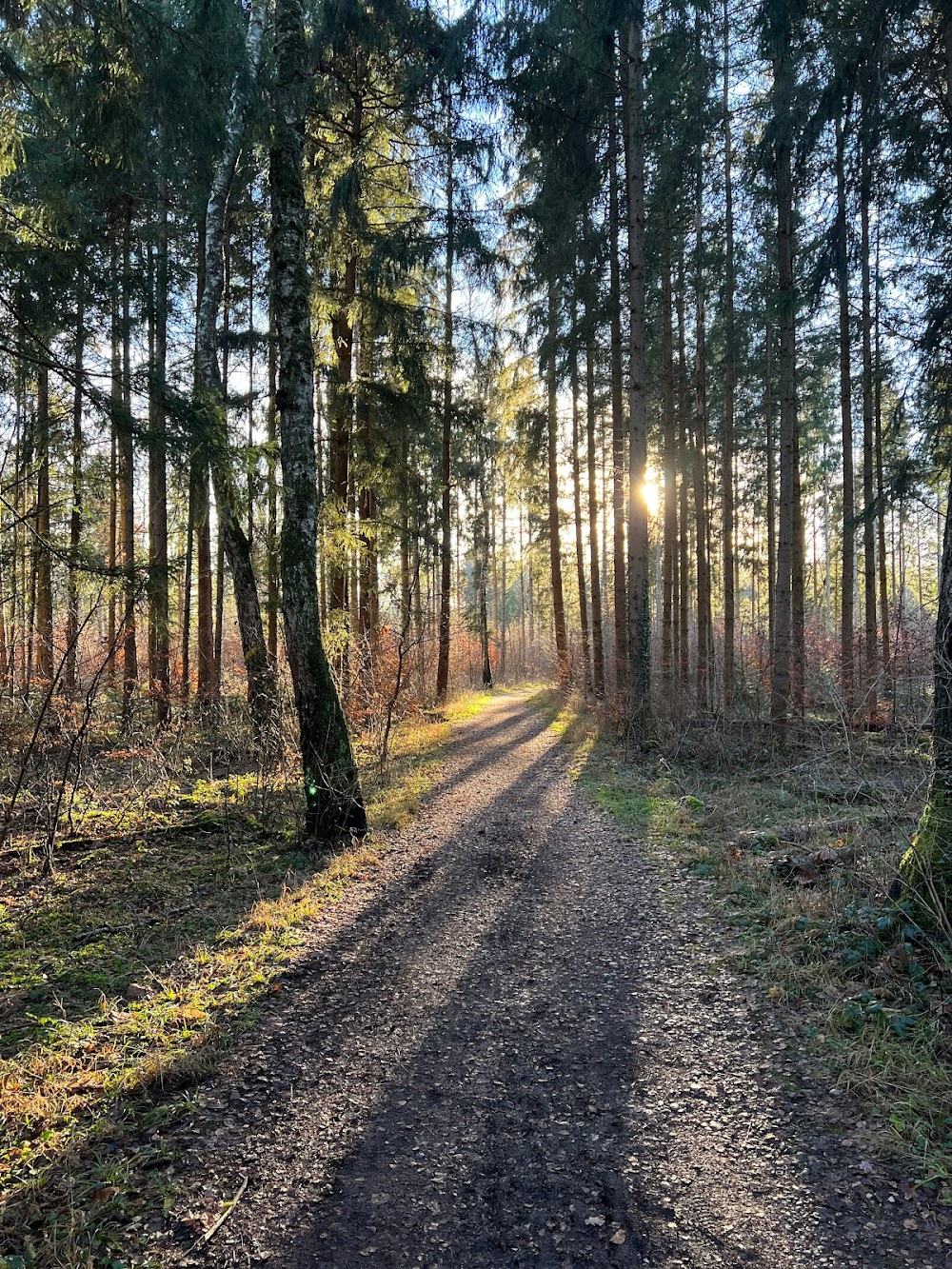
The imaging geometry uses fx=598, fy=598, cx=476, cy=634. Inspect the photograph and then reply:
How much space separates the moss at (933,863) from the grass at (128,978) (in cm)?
371

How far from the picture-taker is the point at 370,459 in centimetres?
1129

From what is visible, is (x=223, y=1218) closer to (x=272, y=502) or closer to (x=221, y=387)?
(x=272, y=502)

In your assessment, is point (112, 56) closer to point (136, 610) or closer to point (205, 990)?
point (136, 610)

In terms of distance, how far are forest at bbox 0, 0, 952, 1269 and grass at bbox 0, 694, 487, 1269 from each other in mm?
24

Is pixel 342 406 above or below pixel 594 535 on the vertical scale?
above

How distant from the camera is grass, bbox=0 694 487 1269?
2.13 metres

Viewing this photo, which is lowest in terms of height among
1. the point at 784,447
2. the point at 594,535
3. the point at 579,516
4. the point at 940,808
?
the point at 940,808

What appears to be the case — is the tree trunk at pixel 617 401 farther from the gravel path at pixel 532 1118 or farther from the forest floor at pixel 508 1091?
the gravel path at pixel 532 1118

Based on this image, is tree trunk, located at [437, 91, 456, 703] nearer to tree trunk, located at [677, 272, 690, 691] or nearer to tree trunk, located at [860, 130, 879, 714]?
tree trunk, located at [677, 272, 690, 691]

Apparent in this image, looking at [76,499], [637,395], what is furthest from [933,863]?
[76,499]

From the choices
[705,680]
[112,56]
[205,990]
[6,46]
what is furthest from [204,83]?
[705,680]

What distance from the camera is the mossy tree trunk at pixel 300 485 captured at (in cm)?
569

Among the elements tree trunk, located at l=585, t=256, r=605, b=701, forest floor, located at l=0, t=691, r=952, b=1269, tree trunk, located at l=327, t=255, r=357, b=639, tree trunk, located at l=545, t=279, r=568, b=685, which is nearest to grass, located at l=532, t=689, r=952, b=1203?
forest floor, located at l=0, t=691, r=952, b=1269

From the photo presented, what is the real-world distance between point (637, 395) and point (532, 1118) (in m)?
9.19
